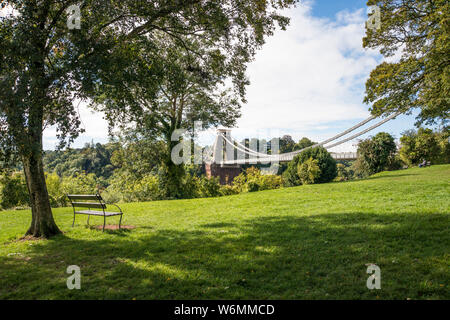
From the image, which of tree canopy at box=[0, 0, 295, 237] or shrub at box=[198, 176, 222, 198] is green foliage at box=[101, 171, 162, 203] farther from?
tree canopy at box=[0, 0, 295, 237]

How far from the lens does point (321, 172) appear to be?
13727 millimetres

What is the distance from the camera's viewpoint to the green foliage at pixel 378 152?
18.7 metres

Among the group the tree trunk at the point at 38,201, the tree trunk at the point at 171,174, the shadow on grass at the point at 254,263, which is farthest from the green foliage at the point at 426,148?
the tree trunk at the point at 38,201

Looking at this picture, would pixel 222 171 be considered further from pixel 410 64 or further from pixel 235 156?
pixel 410 64

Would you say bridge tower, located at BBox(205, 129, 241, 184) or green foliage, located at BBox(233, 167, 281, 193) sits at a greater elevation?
bridge tower, located at BBox(205, 129, 241, 184)

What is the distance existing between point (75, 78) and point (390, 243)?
547 centimetres

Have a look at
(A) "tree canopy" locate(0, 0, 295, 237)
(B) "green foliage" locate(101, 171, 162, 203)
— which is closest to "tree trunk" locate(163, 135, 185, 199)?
(B) "green foliage" locate(101, 171, 162, 203)

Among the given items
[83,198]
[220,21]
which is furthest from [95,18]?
[83,198]

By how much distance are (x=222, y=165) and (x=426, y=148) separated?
1634 cm

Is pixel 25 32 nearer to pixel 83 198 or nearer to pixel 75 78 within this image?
pixel 75 78

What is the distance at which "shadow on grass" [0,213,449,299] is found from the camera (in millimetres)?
2908

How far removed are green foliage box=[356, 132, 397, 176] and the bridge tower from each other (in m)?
9.60

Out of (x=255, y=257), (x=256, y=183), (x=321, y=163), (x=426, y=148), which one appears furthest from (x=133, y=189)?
(x=426, y=148)

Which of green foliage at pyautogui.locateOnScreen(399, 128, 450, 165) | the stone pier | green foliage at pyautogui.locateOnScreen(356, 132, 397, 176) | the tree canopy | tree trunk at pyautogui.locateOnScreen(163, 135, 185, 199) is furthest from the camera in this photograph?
the stone pier
